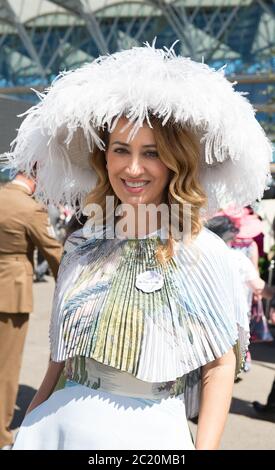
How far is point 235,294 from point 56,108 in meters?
0.68

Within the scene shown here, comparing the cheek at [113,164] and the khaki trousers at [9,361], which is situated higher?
the cheek at [113,164]

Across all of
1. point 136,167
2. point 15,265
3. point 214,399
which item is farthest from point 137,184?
point 15,265

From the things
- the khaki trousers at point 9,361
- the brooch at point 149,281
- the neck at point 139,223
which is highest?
the neck at point 139,223

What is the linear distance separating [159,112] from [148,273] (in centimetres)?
41

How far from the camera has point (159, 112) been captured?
1.63 m

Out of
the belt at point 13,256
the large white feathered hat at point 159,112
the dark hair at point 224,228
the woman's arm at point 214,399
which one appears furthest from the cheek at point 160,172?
the dark hair at point 224,228

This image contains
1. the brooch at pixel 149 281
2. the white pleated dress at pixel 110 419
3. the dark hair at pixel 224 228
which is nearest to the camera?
the white pleated dress at pixel 110 419

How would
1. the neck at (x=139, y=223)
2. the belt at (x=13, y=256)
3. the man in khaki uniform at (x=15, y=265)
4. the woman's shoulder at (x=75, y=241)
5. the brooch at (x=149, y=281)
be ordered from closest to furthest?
the brooch at (x=149, y=281) → the neck at (x=139, y=223) → the woman's shoulder at (x=75, y=241) → the man in khaki uniform at (x=15, y=265) → the belt at (x=13, y=256)

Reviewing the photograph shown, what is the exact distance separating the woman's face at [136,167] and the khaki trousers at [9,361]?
2.47 m

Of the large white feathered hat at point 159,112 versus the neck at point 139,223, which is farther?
the neck at point 139,223

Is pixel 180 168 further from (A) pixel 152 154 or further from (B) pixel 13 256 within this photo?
(B) pixel 13 256

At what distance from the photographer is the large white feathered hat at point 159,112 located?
163 cm

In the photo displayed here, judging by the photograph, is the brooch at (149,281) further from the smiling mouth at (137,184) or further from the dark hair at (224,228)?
the dark hair at (224,228)

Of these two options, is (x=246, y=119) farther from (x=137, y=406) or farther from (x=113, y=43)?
(x=113, y=43)
